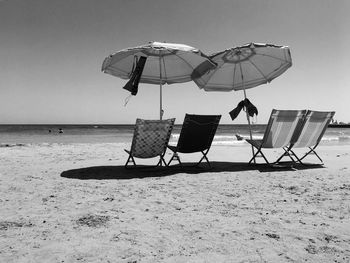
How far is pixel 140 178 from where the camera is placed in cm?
511

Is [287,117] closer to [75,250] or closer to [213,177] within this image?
[213,177]

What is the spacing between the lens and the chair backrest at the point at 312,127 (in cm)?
614

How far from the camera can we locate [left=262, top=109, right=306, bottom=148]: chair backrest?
5.75m

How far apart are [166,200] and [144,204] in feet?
0.95

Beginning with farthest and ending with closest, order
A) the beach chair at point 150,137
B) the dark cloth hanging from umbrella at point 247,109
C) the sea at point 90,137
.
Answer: the sea at point 90,137 → the dark cloth hanging from umbrella at point 247,109 → the beach chair at point 150,137

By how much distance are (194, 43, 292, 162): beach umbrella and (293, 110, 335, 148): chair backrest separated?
1088 mm

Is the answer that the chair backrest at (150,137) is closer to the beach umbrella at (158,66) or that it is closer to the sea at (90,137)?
the beach umbrella at (158,66)

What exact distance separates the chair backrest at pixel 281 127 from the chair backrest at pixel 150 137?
1.73 metres

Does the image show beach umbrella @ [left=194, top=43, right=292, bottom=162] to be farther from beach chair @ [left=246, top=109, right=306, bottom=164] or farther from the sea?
the sea

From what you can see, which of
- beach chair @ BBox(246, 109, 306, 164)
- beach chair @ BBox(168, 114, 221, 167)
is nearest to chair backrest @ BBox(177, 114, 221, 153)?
beach chair @ BBox(168, 114, 221, 167)

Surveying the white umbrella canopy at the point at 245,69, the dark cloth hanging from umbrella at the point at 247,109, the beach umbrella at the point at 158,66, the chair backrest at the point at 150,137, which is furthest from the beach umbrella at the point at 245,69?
the chair backrest at the point at 150,137

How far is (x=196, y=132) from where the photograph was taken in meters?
5.79

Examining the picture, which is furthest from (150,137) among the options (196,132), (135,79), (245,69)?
(245,69)

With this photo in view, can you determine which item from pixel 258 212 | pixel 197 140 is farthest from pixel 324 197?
pixel 197 140
